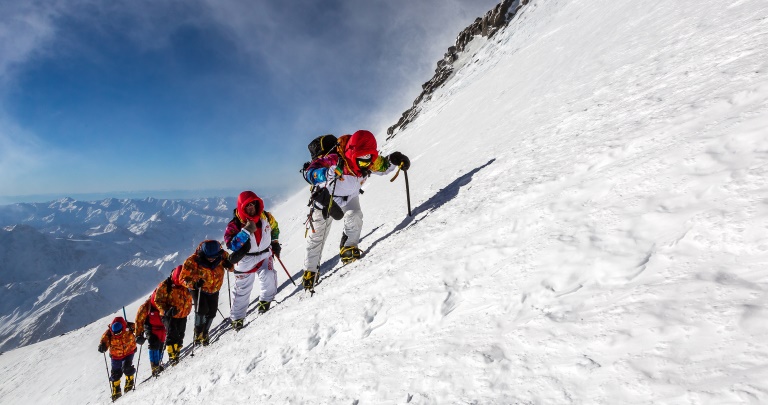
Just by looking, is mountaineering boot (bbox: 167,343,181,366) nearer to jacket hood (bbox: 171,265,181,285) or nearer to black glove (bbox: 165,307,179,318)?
black glove (bbox: 165,307,179,318)

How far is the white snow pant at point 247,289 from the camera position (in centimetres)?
755

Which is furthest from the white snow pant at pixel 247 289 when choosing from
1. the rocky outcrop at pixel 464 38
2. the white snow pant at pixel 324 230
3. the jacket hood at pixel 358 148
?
the rocky outcrop at pixel 464 38

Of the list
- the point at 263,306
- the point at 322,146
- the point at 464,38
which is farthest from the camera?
the point at 464,38

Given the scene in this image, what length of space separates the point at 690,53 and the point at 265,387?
23.5 ft

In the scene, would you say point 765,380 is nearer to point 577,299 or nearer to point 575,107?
point 577,299

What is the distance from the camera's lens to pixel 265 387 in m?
3.84

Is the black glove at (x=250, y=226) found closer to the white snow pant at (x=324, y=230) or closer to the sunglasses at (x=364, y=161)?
the white snow pant at (x=324, y=230)

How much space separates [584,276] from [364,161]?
420 centimetres

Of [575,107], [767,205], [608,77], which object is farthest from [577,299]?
[608,77]

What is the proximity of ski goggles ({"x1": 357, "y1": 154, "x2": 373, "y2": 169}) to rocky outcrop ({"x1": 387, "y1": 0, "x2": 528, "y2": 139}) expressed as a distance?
31831mm

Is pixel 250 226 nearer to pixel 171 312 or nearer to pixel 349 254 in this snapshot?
pixel 349 254

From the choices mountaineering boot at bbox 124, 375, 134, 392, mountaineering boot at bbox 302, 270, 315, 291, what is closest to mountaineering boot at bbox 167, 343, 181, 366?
mountaineering boot at bbox 124, 375, 134, 392

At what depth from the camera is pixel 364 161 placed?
6250 mm

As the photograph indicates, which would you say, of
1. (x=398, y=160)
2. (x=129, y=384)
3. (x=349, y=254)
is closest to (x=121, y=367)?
(x=129, y=384)
